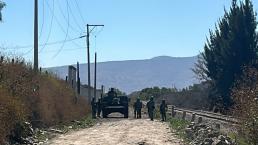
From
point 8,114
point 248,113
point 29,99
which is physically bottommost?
point 8,114

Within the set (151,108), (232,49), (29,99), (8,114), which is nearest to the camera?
(8,114)

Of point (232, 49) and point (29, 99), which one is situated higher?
point (232, 49)

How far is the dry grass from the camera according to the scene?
73.3 ft

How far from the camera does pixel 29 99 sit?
3000cm

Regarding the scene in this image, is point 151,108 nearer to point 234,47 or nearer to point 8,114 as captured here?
point 234,47

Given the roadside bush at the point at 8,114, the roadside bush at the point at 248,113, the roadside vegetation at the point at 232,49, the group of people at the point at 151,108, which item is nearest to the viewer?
the roadside bush at the point at 248,113

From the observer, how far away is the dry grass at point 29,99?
22344 millimetres

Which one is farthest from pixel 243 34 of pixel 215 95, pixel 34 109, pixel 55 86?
pixel 34 109

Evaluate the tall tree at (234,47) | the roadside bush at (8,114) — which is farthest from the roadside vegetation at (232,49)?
the roadside bush at (8,114)

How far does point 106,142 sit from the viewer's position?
24.0 meters

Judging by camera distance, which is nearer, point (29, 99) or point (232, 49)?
point (29, 99)

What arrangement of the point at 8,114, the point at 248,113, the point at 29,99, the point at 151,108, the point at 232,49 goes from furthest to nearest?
the point at 232,49
the point at 151,108
the point at 29,99
the point at 8,114
the point at 248,113

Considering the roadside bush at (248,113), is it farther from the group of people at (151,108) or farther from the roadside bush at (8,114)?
the group of people at (151,108)

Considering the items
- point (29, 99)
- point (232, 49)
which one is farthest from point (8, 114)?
point (232, 49)
